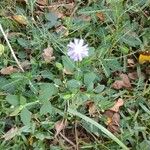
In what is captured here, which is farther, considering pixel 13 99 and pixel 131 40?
pixel 131 40

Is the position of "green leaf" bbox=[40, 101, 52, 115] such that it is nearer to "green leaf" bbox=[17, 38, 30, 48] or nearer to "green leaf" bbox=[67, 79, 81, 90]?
"green leaf" bbox=[67, 79, 81, 90]

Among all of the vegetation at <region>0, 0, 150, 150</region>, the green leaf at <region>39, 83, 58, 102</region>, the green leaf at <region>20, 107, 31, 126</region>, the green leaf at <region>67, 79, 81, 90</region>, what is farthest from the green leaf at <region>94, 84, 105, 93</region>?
the green leaf at <region>20, 107, 31, 126</region>

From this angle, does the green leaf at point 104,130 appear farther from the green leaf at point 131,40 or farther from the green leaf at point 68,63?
the green leaf at point 131,40

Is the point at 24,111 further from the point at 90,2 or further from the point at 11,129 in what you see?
the point at 90,2

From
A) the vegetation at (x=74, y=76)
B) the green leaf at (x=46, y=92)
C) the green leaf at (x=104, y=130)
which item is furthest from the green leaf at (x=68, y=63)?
the green leaf at (x=104, y=130)

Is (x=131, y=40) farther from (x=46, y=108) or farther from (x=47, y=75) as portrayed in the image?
(x=46, y=108)

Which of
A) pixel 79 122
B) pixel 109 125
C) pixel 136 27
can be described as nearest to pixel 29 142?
pixel 79 122

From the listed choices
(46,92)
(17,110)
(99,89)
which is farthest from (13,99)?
(99,89)

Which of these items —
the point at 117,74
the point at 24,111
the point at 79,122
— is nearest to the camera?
the point at 24,111

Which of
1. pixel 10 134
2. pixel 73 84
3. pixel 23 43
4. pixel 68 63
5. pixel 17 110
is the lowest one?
pixel 10 134
